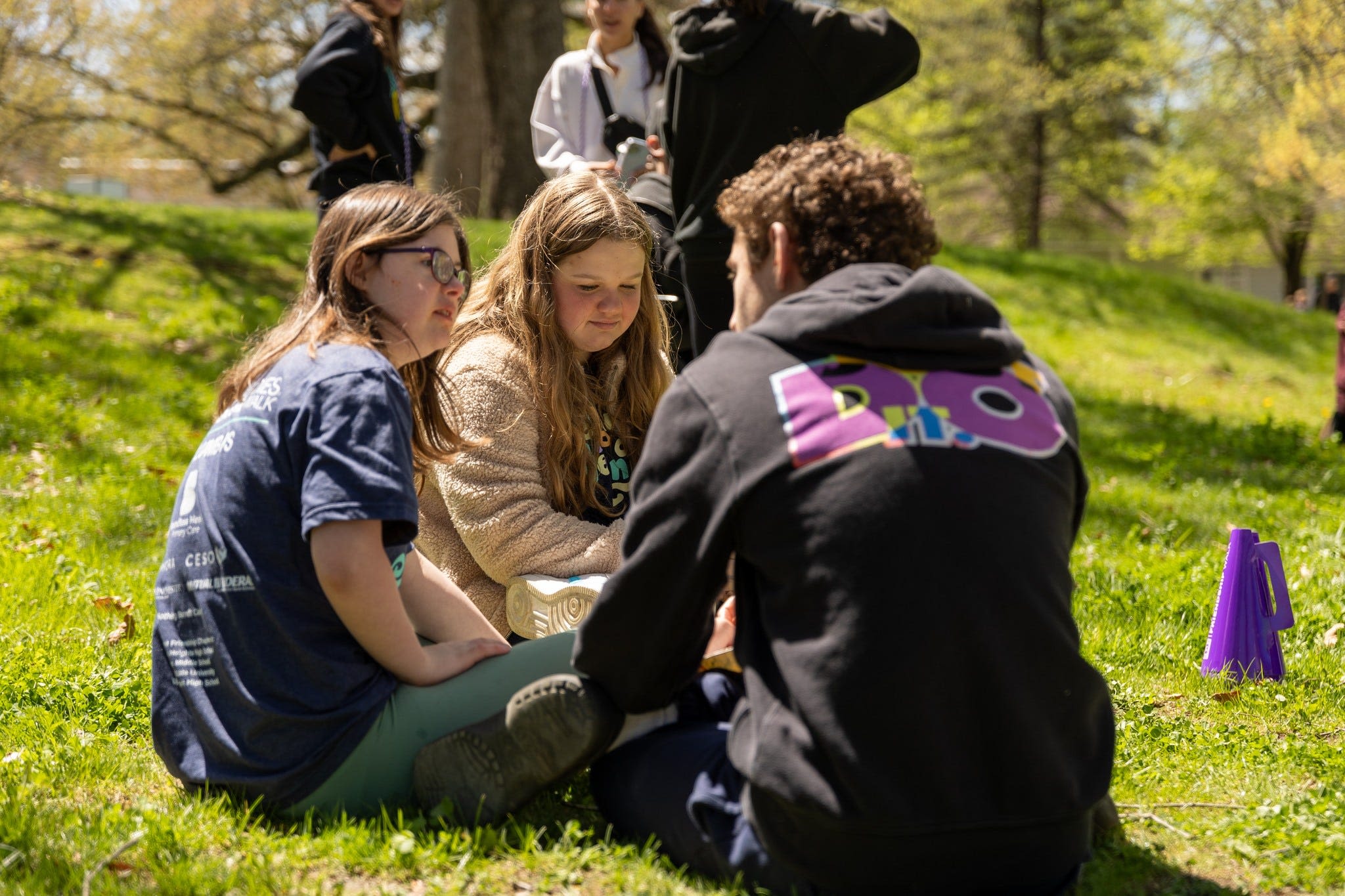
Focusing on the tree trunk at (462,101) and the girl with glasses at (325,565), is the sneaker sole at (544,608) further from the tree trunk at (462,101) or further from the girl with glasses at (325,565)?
the tree trunk at (462,101)

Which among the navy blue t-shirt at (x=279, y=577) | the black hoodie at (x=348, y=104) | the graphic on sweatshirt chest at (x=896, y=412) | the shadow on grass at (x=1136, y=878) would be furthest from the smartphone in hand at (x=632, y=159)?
the shadow on grass at (x=1136, y=878)

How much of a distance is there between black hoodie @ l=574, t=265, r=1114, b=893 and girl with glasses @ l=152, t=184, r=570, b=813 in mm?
606

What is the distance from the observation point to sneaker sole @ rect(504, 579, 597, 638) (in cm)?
317

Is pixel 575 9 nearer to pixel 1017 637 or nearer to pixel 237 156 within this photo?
pixel 237 156

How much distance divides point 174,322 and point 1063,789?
8013 mm

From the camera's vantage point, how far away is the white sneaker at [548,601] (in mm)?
3168

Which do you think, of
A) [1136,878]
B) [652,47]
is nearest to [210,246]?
[652,47]

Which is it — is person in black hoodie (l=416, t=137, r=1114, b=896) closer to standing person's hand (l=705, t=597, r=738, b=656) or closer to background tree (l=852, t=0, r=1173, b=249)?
standing person's hand (l=705, t=597, r=738, b=656)

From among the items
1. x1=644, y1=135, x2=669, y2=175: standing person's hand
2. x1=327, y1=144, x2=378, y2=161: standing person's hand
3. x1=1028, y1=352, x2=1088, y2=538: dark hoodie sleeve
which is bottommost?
A: x1=1028, y1=352, x2=1088, y2=538: dark hoodie sleeve

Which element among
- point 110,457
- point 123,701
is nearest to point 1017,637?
point 123,701

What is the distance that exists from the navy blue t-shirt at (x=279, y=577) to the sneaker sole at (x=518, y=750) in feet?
0.65

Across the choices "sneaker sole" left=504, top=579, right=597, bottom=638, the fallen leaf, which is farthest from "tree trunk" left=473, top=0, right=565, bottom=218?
"sneaker sole" left=504, top=579, right=597, bottom=638

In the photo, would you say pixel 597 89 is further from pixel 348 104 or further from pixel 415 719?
pixel 415 719

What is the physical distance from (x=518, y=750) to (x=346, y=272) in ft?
3.69
